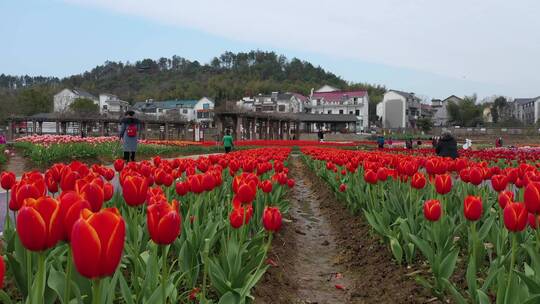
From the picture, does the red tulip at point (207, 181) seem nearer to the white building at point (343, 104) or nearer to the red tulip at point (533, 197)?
the red tulip at point (533, 197)

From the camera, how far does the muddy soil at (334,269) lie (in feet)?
12.8

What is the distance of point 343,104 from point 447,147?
85.7 metres

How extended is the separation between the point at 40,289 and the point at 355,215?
19.2ft

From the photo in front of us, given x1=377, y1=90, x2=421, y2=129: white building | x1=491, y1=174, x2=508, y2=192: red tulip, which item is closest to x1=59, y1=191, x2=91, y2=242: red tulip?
x1=491, y1=174, x2=508, y2=192: red tulip

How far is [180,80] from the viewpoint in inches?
5763

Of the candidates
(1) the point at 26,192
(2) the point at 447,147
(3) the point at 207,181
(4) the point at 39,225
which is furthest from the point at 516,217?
(2) the point at 447,147

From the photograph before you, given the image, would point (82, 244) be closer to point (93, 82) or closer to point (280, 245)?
point (280, 245)

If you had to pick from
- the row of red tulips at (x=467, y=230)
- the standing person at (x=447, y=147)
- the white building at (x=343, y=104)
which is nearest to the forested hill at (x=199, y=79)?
the white building at (x=343, y=104)

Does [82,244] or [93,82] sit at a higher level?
[93,82]

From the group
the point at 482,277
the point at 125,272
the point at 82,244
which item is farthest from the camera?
the point at 482,277

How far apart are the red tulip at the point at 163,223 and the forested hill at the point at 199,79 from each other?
110001mm

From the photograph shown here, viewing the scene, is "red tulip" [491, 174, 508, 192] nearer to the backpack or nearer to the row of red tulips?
the row of red tulips

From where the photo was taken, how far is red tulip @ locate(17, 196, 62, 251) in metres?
1.45

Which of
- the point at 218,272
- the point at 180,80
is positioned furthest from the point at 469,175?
the point at 180,80
